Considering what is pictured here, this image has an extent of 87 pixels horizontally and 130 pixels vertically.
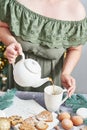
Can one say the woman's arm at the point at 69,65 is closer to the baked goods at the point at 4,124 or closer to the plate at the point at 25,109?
the plate at the point at 25,109

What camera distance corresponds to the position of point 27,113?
0.96 meters

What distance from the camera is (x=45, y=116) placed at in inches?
36.7

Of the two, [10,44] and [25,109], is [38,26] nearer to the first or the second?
[10,44]

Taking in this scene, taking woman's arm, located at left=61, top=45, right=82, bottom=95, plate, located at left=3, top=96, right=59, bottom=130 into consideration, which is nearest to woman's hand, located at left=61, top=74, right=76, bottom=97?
woman's arm, located at left=61, top=45, right=82, bottom=95

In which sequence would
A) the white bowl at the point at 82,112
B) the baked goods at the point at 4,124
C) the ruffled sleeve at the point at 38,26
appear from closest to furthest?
the baked goods at the point at 4,124
the white bowl at the point at 82,112
the ruffled sleeve at the point at 38,26

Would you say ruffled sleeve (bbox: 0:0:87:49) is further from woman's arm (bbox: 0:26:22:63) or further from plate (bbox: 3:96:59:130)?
plate (bbox: 3:96:59:130)

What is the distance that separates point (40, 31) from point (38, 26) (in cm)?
2

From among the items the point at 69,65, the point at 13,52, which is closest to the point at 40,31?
the point at 69,65

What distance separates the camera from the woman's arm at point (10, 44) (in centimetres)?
96

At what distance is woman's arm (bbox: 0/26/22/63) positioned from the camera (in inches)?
37.6

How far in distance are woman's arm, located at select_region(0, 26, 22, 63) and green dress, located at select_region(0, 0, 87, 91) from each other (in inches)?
1.2

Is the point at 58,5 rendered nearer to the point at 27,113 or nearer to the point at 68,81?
the point at 68,81

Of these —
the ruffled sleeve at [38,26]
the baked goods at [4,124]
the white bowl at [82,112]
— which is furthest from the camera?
the ruffled sleeve at [38,26]

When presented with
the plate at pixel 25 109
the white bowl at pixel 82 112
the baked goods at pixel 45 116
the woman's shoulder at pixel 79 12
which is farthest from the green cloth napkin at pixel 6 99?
the woman's shoulder at pixel 79 12
